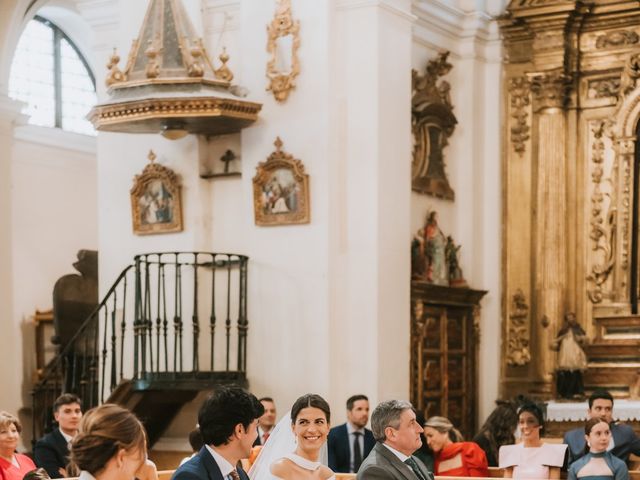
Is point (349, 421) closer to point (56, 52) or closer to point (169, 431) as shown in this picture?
point (169, 431)

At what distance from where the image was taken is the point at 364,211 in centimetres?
1227

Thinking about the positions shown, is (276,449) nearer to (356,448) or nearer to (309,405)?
(309,405)

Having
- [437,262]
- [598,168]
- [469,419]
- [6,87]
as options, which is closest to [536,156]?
[598,168]

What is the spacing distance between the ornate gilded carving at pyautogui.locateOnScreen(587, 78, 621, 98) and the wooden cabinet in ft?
8.24

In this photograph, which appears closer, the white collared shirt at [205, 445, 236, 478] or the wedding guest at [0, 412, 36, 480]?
the white collared shirt at [205, 445, 236, 478]

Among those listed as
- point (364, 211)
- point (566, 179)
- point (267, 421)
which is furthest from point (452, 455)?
point (566, 179)

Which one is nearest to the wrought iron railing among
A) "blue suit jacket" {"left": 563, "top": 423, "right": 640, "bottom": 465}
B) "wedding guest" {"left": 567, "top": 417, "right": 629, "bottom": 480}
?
"blue suit jacket" {"left": 563, "top": 423, "right": 640, "bottom": 465}

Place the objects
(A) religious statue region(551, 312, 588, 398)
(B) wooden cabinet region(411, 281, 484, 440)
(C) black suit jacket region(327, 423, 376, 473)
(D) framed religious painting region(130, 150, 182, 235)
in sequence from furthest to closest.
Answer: (A) religious statue region(551, 312, 588, 398), (B) wooden cabinet region(411, 281, 484, 440), (D) framed religious painting region(130, 150, 182, 235), (C) black suit jacket region(327, 423, 376, 473)

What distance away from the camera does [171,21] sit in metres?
12.0

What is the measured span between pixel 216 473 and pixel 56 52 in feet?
44.6

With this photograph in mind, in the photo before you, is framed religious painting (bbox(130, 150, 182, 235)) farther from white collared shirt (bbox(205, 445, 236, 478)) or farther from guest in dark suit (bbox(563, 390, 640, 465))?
white collared shirt (bbox(205, 445, 236, 478))

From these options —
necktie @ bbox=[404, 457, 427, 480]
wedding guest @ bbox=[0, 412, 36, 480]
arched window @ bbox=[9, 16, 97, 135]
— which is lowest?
wedding guest @ bbox=[0, 412, 36, 480]

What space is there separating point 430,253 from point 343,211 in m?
1.72

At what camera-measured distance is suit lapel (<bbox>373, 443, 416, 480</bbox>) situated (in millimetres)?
5879
